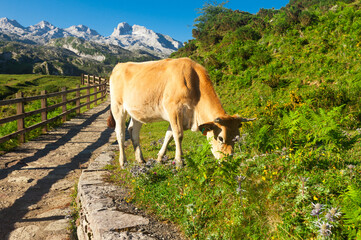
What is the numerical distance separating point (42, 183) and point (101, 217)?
3.06 metres

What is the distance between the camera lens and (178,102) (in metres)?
4.87

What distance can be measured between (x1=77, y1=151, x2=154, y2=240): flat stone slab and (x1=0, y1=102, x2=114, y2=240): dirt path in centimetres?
55

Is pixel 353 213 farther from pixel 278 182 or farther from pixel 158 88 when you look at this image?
pixel 158 88

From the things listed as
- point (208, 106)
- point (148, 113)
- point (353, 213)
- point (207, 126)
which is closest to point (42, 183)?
point (148, 113)

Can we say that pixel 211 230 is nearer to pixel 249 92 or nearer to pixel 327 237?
pixel 327 237

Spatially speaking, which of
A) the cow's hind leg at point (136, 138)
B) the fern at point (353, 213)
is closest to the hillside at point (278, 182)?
the fern at point (353, 213)

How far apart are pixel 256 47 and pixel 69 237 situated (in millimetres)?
15016

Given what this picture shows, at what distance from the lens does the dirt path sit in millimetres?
4008

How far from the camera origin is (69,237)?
3.93 m


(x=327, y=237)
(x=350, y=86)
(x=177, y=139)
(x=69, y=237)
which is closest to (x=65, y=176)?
(x=69, y=237)

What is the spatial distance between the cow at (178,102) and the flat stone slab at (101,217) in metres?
1.29

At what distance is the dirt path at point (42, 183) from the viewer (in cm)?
401

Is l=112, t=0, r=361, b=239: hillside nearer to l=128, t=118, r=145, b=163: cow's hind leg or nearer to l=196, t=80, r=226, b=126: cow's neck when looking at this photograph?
l=196, t=80, r=226, b=126: cow's neck

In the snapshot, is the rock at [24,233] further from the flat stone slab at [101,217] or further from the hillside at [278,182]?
the hillside at [278,182]
